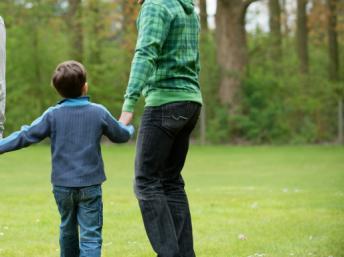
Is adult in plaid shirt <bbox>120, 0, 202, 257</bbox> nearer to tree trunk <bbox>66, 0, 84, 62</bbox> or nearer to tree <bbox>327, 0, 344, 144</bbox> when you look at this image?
tree trunk <bbox>66, 0, 84, 62</bbox>

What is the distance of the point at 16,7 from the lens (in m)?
25.0

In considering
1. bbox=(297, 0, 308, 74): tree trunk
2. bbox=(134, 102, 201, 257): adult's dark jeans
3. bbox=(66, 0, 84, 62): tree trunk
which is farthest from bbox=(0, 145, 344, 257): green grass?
bbox=(297, 0, 308, 74): tree trunk

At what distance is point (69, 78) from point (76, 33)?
21.6 metres

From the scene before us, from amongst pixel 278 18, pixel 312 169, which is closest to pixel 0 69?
pixel 312 169

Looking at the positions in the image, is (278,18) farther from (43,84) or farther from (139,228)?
(139,228)

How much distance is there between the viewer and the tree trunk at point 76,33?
82.2 ft

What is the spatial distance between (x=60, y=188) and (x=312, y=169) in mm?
11789

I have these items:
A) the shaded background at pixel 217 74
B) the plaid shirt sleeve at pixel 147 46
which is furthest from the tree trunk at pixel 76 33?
the plaid shirt sleeve at pixel 147 46

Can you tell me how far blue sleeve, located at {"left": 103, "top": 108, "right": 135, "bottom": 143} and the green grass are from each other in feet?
5.47

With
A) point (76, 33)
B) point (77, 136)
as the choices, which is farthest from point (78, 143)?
point (76, 33)

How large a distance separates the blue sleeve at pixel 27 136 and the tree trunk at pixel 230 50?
18880 millimetres

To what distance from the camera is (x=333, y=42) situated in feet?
91.9

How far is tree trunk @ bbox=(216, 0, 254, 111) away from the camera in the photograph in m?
23.1

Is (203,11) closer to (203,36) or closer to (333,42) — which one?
(203,36)
